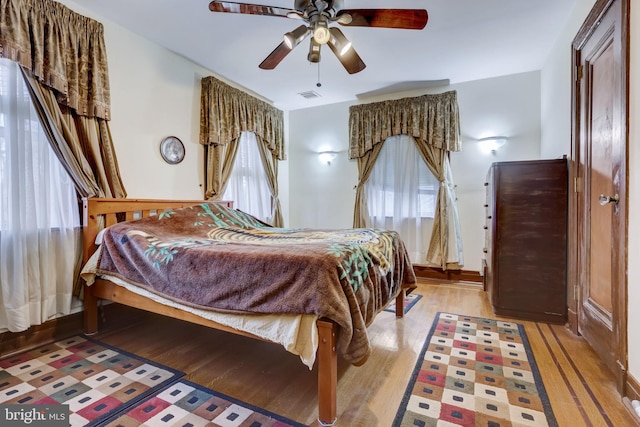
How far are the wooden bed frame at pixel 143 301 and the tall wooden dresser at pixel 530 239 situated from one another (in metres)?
0.96

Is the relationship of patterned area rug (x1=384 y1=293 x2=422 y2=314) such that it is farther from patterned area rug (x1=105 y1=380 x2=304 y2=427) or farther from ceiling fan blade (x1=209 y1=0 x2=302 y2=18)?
ceiling fan blade (x1=209 y1=0 x2=302 y2=18)

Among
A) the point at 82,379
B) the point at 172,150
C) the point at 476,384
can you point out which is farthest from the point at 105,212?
the point at 476,384

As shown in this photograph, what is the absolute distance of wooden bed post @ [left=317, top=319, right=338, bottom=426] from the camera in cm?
134

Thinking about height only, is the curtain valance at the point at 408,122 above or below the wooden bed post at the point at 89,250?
above

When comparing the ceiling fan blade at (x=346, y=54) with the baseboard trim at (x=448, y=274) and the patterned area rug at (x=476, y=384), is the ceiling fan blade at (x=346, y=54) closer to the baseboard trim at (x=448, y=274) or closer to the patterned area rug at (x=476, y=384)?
the patterned area rug at (x=476, y=384)

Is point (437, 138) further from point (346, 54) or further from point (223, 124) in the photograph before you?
point (223, 124)

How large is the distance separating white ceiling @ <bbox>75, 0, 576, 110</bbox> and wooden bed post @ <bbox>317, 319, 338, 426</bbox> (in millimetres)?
2390

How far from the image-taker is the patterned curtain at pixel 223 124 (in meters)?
3.41

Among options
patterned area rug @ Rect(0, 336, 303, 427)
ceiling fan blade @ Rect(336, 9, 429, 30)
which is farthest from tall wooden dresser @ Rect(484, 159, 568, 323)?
patterned area rug @ Rect(0, 336, 303, 427)

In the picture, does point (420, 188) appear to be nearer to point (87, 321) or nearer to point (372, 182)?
point (372, 182)

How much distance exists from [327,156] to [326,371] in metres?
3.69

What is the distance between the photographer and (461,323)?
2525 millimetres

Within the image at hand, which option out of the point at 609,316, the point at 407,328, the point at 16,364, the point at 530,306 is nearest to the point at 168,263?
the point at 16,364

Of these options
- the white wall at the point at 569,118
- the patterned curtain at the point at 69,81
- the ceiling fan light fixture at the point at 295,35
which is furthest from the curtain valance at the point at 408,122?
the patterned curtain at the point at 69,81
